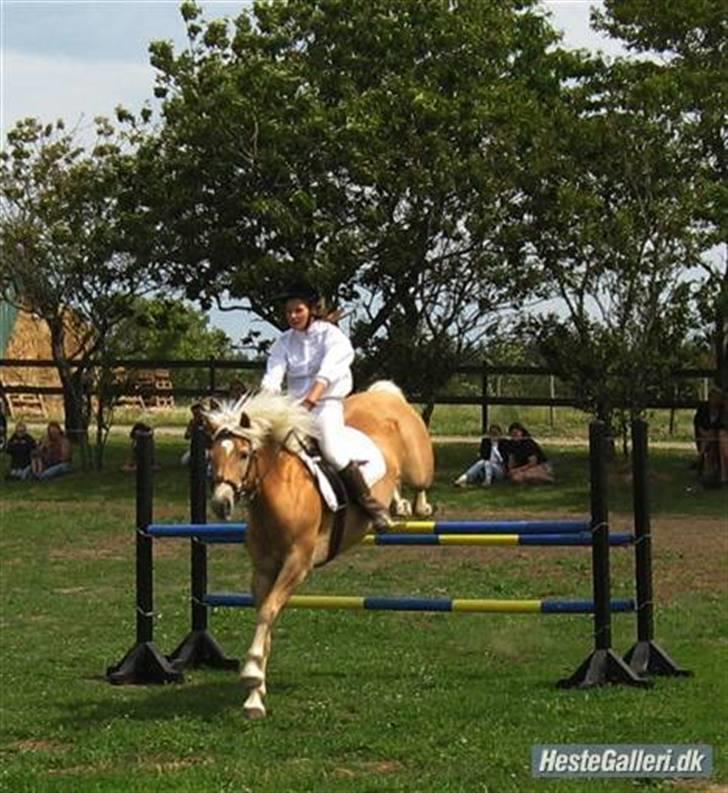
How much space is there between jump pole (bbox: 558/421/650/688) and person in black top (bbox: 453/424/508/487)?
13.8 metres

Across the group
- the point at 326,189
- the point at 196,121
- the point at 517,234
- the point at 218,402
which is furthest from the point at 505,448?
the point at 218,402

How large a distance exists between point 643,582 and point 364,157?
51.1 feet

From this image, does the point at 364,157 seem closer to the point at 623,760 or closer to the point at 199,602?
the point at 199,602

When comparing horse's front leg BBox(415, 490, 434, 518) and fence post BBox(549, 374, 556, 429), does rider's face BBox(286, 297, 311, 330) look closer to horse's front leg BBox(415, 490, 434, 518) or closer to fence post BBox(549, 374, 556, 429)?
horse's front leg BBox(415, 490, 434, 518)

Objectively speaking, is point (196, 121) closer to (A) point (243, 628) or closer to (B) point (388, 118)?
(B) point (388, 118)

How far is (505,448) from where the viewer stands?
24.5 metres

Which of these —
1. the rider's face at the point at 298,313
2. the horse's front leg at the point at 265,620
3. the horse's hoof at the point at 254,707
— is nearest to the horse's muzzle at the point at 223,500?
the horse's front leg at the point at 265,620

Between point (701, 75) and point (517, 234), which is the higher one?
point (701, 75)

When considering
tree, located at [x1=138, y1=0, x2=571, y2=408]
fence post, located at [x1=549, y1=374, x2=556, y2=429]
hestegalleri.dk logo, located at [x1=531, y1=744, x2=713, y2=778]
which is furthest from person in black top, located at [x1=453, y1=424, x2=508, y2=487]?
hestegalleri.dk logo, located at [x1=531, y1=744, x2=713, y2=778]

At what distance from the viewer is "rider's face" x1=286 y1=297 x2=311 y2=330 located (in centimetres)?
922

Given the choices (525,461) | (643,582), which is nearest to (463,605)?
(643,582)

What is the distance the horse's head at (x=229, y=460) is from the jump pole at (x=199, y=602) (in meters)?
2.13

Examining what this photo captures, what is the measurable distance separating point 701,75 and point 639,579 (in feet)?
52.6

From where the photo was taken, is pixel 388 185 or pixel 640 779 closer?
pixel 640 779
